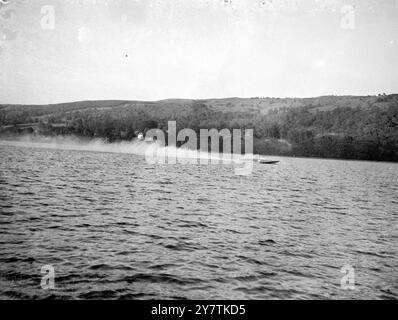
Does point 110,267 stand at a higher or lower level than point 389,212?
higher

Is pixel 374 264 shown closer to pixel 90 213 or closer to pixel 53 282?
pixel 53 282

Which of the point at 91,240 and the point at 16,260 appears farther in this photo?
the point at 91,240

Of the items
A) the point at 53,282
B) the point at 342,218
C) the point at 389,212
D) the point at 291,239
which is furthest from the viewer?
the point at 389,212
